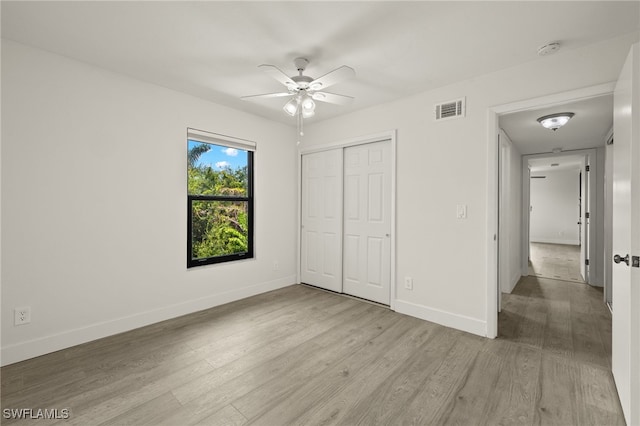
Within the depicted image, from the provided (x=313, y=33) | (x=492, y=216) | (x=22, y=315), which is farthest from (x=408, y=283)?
(x=22, y=315)

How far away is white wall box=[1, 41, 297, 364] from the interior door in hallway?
66.2 inches

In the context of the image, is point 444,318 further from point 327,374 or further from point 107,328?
point 107,328

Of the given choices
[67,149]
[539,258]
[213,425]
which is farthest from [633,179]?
[539,258]

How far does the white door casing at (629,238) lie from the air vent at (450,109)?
1.17m

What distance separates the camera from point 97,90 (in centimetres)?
266

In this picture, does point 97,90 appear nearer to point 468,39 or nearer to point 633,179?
point 468,39

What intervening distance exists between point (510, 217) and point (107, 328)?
16.8ft

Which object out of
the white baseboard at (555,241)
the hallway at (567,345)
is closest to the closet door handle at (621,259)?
the hallway at (567,345)

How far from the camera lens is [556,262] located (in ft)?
20.7

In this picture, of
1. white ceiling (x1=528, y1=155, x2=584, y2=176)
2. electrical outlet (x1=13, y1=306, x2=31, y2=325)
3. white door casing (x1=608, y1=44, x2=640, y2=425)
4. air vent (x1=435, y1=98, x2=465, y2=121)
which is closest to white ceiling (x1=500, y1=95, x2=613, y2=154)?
white ceiling (x1=528, y1=155, x2=584, y2=176)

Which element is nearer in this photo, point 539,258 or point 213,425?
point 213,425

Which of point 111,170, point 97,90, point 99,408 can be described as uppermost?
point 97,90

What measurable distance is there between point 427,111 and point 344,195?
150 centimetres

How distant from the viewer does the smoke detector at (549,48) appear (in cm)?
222
